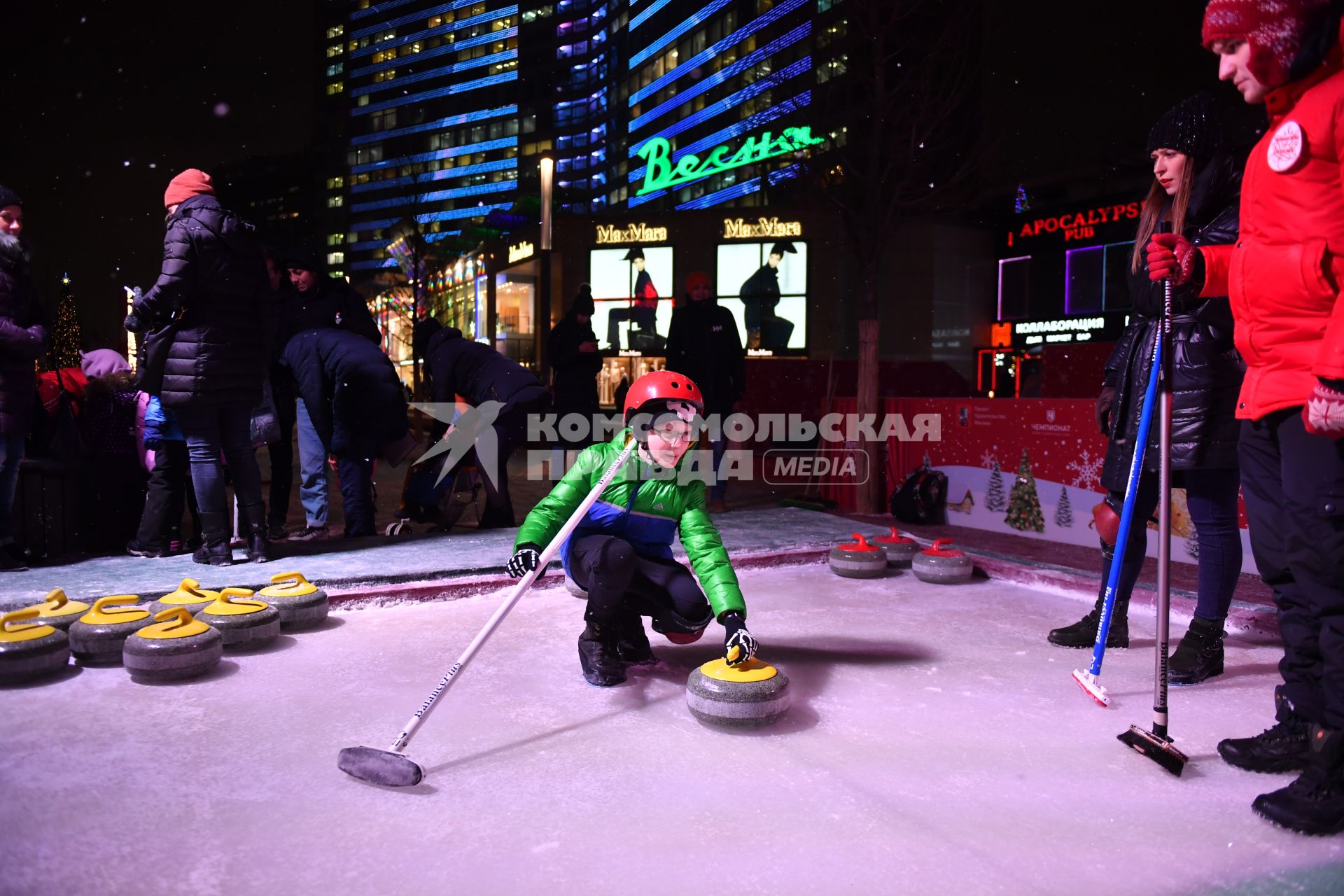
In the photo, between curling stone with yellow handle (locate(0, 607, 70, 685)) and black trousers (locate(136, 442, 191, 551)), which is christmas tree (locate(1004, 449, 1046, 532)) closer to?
black trousers (locate(136, 442, 191, 551))

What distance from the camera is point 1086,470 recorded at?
6.07 meters

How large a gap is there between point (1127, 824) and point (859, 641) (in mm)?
1720

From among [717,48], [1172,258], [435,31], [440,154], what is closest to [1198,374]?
[1172,258]

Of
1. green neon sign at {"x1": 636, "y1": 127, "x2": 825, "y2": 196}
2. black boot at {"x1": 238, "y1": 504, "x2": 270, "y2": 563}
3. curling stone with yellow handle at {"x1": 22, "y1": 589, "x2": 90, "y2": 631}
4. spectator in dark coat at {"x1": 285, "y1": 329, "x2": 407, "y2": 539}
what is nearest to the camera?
curling stone with yellow handle at {"x1": 22, "y1": 589, "x2": 90, "y2": 631}

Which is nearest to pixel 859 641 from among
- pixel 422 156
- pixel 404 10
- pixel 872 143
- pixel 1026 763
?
pixel 1026 763

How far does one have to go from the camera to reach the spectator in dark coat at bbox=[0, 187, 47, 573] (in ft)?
14.3

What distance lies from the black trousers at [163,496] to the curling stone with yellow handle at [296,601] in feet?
4.67

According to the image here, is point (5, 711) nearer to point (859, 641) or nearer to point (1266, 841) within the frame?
point (859, 641)

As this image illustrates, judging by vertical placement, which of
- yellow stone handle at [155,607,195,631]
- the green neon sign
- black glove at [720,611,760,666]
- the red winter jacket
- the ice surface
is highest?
the green neon sign

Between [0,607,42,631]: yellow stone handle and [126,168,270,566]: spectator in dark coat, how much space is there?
54.4 inches

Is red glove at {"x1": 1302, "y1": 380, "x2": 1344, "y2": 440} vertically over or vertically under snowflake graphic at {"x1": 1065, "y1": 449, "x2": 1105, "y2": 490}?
over

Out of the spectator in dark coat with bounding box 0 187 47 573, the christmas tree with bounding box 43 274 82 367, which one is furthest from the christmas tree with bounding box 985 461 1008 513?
the christmas tree with bounding box 43 274 82 367

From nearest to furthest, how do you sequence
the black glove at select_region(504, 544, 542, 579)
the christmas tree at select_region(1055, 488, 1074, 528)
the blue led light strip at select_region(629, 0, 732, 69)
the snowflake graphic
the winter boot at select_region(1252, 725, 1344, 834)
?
the winter boot at select_region(1252, 725, 1344, 834), the black glove at select_region(504, 544, 542, 579), the snowflake graphic, the christmas tree at select_region(1055, 488, 1074, 528), the blue led light strip at select_region(629, 0, 732, 69)

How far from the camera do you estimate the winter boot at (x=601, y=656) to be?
10.3 ft
